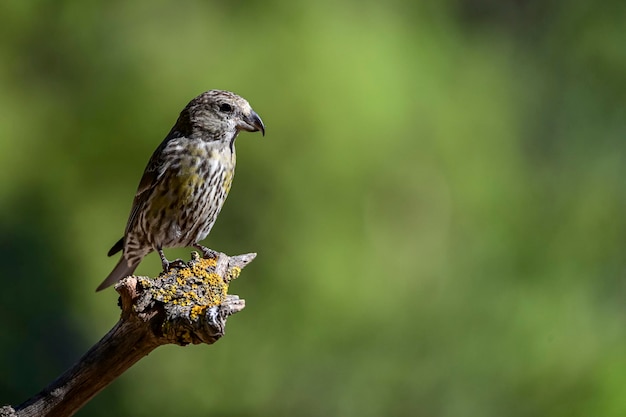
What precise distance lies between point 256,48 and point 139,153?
998mm

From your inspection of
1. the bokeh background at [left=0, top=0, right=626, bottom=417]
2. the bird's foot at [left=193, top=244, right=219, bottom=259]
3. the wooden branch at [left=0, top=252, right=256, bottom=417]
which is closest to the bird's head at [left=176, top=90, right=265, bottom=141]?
the bird's foot at [left=193, top=244, right=219, bottom=259]

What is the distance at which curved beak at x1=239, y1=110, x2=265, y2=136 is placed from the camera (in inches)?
148

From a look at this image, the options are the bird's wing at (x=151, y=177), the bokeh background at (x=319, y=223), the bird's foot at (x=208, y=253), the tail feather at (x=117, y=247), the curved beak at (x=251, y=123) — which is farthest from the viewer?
the bokeh background at (x=319, y=223)

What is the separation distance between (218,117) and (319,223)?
217cm

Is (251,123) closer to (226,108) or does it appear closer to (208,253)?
(226,108)

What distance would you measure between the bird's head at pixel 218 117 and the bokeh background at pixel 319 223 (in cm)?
179

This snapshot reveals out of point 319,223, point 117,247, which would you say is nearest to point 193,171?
point 117,247

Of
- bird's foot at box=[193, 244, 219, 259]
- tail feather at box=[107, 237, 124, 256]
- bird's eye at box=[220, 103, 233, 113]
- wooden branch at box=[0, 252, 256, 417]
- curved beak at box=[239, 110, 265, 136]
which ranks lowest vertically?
wooden branch at box=[0, 252, 256, 417]

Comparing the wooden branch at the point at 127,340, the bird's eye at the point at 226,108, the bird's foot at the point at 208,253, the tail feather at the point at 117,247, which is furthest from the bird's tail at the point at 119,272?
the wooden branch at the point at 127,340

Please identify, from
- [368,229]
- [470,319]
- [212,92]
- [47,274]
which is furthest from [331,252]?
[212,92]

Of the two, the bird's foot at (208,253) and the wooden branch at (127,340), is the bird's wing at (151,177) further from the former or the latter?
the wooden branch at (127,340)

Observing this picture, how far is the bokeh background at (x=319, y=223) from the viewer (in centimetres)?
586

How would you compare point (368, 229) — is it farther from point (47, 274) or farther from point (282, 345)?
point (47, 274)

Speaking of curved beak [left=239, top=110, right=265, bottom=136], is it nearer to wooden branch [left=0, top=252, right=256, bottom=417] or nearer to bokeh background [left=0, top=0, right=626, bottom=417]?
wooden branch [left=0, top=252, right=256, bottom=417]
